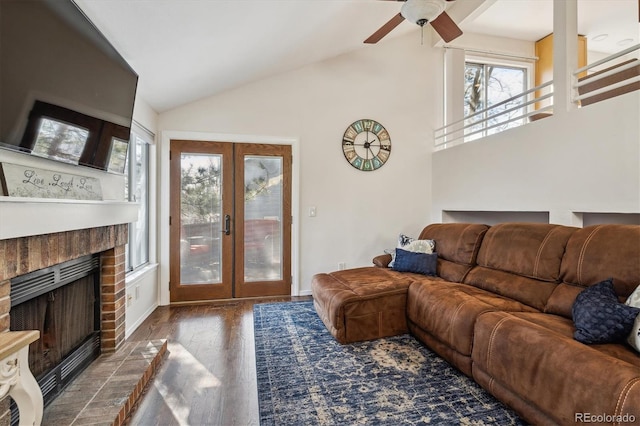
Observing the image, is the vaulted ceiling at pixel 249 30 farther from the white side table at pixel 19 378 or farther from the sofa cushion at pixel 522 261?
the sofa cushion at pixel 522 261

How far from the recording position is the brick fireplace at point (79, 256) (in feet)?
4.07

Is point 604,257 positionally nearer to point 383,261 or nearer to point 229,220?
point 383,261

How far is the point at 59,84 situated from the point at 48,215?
26.5 inches

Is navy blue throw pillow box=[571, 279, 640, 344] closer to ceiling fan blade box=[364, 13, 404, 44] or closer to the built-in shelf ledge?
ceiling fan blade box=[364, 13, 404, 44]

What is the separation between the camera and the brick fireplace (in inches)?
48.9

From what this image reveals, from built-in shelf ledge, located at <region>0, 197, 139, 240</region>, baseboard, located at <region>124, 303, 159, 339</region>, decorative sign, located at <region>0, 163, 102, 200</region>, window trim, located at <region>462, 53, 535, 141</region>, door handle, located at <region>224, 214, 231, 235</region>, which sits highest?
window trim, located at <region>462, 53, 535, 141</region>

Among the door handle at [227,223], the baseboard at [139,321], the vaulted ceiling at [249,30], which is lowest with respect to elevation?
the baseboard at [139,321]

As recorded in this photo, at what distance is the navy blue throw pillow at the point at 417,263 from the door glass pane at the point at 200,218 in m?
2.15

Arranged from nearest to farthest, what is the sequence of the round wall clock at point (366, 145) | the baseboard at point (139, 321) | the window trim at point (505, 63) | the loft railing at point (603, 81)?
1. the loft railing at point (603, 81)
2. the baseboard at point (139, 321)
3. the round wall clock at point (366, 145)
4. the window trim at point (505, 63)

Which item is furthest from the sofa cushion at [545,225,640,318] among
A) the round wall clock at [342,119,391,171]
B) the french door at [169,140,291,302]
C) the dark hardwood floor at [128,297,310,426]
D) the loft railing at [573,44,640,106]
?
the french door at [169,140,291,302]

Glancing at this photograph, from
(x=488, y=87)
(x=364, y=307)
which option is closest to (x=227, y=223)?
(x=364, y=307)

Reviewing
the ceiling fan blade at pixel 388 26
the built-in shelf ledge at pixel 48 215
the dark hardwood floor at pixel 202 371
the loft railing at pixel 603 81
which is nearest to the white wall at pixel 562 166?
the loft railing at pixel 603 81

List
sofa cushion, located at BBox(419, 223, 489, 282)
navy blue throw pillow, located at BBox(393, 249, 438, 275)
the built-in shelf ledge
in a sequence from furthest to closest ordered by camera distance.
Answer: navy blue throw pillow, located at BBox(393, 249, 438, 275) → sofa cushion, located at BBox(419, 223, 489, 282) → the built-in shelf ledge

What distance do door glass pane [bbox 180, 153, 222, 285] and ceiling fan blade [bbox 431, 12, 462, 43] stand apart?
105 inches
